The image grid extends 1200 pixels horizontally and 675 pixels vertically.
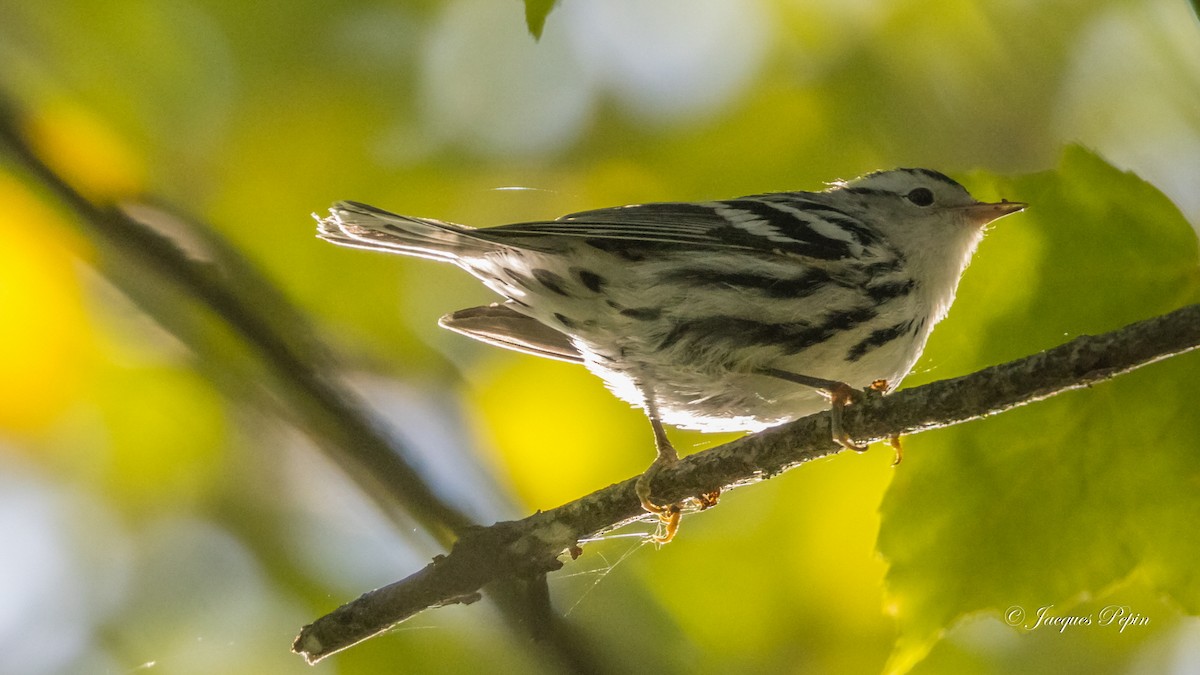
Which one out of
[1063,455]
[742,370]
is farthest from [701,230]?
[1063,455]

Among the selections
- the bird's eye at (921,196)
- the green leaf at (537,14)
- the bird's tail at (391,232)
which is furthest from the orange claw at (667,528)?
the green leaf at (537,14)

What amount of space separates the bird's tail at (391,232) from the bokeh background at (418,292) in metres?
0.20

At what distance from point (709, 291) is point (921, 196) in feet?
3.17

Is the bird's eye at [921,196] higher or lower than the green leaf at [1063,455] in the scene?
higher

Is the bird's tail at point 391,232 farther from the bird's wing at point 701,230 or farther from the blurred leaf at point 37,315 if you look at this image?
the blurred leaf at point 37,315

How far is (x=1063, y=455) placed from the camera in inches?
65.0

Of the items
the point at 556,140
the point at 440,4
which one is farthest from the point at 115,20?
the point at 556,140

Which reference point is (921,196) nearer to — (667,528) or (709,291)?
(709,291)

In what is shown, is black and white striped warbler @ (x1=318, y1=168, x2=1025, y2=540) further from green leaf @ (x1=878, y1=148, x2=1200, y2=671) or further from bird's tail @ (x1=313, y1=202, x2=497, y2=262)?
green leaf @ (x1=878, y1=148, x2=1200, y2=671)

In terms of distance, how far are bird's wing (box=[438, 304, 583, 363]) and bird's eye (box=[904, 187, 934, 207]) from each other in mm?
1156

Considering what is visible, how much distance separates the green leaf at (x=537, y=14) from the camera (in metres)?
1.17

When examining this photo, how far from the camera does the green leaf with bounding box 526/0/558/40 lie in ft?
3.84

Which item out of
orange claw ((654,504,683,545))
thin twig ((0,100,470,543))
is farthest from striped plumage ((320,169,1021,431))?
thin twig ((0,100,470,543))

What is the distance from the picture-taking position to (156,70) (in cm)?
336
